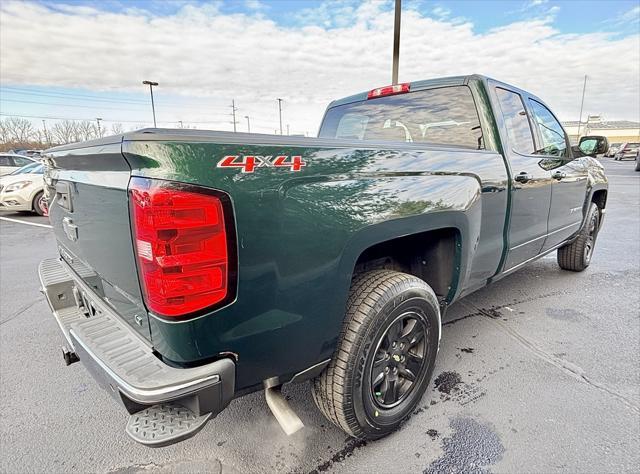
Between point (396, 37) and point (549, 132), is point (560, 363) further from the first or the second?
point (396, 37)

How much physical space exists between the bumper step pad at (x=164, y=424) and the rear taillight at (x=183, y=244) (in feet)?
1.37

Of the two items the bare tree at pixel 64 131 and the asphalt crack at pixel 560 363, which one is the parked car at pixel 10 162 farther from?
the bare tree at pixel 64 131

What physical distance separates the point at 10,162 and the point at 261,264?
14831 millimetres

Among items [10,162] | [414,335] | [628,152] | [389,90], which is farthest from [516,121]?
[628,152]

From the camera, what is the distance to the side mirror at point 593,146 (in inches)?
163

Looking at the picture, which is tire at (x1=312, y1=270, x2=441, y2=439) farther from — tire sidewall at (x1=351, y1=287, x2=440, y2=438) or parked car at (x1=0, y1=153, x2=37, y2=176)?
parked car at (x1=0, y1=153, x2=37, y2=176)

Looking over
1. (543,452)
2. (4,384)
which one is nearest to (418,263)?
(543,452)

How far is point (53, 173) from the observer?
2.18 meters

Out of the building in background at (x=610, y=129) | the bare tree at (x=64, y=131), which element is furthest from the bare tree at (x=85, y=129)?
the building in background at (x=610, y=129)

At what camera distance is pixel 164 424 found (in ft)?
4.73

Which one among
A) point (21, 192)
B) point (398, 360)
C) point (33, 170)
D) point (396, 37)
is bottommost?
point (398, 360)

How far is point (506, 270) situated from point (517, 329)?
0.61 m

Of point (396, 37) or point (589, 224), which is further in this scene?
point (396, 37)

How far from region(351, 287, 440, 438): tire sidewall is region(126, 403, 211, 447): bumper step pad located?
748 millimetres
